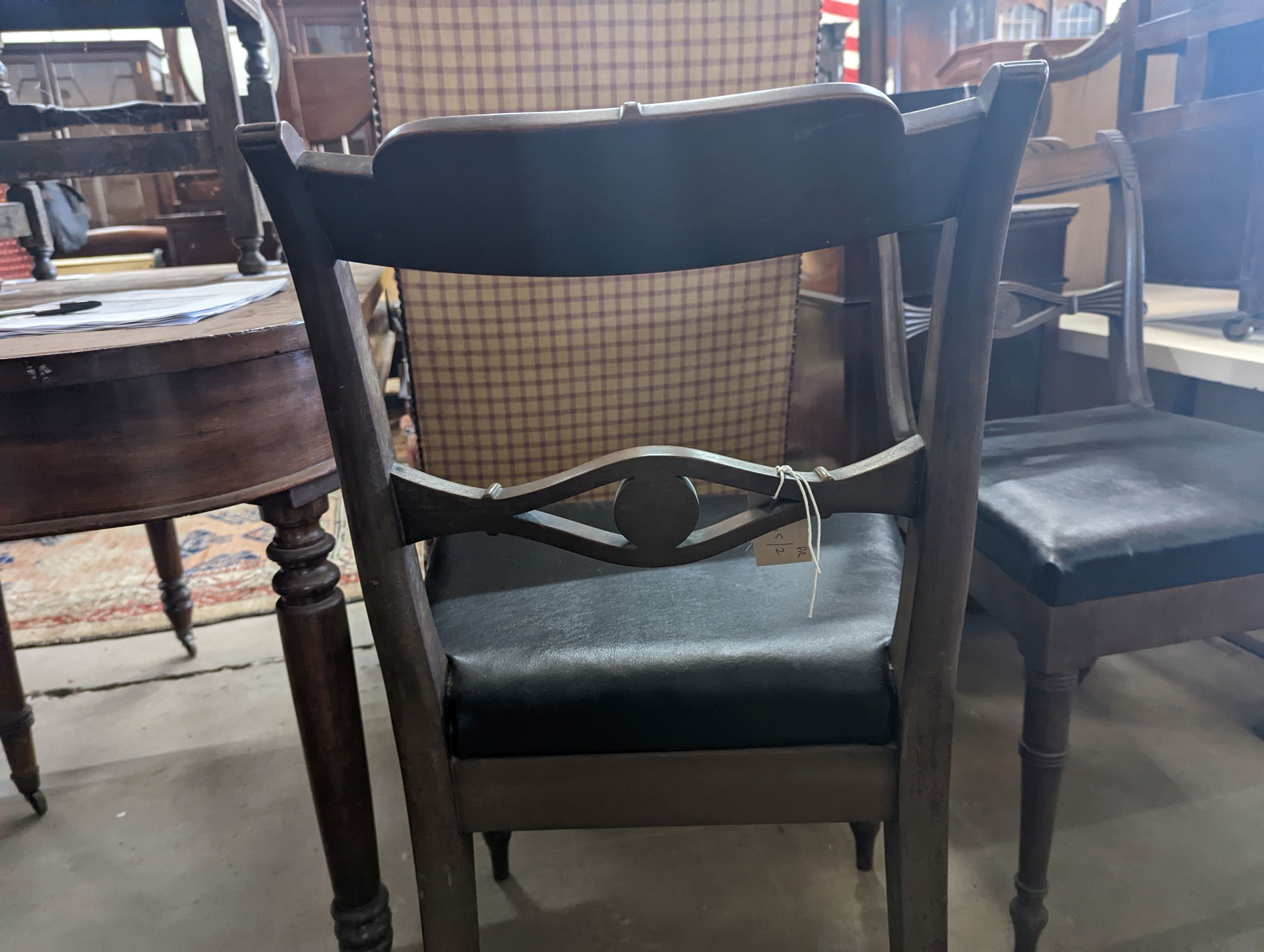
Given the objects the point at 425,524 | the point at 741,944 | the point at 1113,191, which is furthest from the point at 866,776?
the point at 1113,191

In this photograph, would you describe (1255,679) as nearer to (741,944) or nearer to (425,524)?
(741,944)

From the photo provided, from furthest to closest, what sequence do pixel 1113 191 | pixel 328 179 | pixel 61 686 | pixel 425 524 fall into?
pixel 61 686
pixel 1113 191
pixel 425 524
pixel 328 179

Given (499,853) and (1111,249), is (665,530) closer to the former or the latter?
(499,853)

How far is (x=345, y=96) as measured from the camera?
10.0ft

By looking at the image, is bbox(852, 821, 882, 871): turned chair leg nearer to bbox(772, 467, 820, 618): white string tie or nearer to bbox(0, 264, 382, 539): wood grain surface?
bbox(772, 467, 820, 618): white string tie

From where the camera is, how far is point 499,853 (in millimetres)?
1123

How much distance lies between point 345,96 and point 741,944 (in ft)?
10.2

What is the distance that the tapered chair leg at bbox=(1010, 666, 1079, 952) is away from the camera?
870mm

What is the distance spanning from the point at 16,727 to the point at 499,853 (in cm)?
83

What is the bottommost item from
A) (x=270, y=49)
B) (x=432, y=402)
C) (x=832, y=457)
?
(x=832, y=457)

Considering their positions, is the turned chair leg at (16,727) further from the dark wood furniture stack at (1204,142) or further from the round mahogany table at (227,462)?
the dark wood furniture stack at (1204,142)

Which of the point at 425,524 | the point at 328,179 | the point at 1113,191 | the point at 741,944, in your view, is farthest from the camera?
the point at 1113,191

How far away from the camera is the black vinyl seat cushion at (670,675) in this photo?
2.14 ft

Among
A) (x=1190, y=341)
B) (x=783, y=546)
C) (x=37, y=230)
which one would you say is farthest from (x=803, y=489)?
(x=37, y=230)
